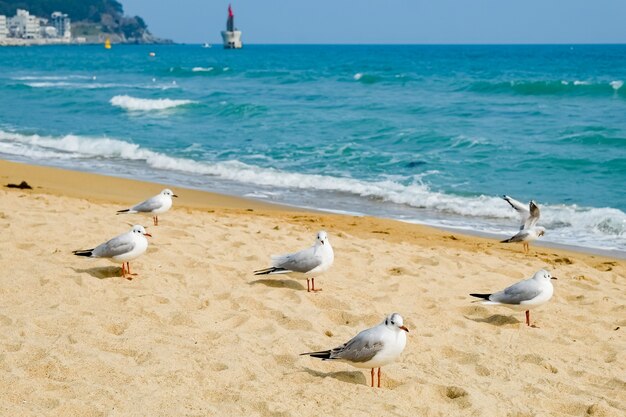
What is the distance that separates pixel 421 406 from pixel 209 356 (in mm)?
1478

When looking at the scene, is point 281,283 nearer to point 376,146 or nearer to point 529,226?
point 529,226

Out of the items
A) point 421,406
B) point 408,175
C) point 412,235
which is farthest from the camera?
point 408,175

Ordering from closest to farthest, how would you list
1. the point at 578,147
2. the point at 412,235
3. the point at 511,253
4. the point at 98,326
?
the point at 98,326 < the point at 511,253 < the point at 412,235 < the point at 578,147

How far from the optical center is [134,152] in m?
19.9

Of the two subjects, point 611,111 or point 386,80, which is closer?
point 611,111

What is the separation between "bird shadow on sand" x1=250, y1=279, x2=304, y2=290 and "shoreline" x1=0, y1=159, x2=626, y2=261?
400 centimetres

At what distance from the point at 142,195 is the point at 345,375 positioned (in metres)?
8.81

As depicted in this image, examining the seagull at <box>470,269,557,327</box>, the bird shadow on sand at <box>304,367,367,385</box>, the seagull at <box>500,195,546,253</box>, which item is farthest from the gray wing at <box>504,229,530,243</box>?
the bird shadow on sand at <box>304,367,367,385</box>

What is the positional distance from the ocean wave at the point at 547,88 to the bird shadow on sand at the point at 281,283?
30308mm

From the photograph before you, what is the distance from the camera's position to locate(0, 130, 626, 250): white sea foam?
12.0 meters

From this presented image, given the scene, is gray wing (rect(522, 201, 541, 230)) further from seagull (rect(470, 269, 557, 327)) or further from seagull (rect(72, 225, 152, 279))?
seagull (rect(72, 225, 152, 279))

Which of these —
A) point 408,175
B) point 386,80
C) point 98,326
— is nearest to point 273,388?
point 98,326

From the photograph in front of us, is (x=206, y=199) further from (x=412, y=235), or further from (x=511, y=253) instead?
(x=511, y=253)

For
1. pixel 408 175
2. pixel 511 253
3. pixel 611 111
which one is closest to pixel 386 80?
pixel 611 111
